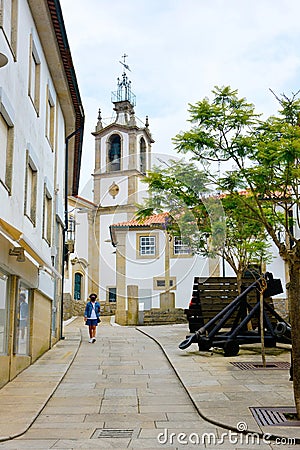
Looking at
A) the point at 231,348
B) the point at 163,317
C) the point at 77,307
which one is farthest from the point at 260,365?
the point at 77,307

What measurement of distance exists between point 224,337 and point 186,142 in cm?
467

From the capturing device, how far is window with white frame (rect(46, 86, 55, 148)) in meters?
15.7

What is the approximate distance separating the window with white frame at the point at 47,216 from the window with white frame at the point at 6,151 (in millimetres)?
4576

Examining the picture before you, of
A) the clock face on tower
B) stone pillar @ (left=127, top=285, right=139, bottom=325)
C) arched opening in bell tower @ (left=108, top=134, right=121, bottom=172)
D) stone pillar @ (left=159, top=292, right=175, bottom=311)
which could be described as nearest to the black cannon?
stone pillar @ (left=127, top=285, right=139, bottom=325)

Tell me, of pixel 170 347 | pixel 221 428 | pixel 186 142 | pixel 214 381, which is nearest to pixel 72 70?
pixel 186 142

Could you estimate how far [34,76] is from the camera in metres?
13.8

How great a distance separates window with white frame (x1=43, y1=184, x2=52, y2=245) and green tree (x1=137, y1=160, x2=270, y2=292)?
334 cm

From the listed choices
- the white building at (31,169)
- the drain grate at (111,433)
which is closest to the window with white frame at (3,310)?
the white building at (31,169)

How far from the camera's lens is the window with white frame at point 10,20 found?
397 inches

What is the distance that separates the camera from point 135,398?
898 cm

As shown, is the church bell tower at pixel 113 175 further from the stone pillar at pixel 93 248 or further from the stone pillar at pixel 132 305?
the stone pillar at pixel 132 305

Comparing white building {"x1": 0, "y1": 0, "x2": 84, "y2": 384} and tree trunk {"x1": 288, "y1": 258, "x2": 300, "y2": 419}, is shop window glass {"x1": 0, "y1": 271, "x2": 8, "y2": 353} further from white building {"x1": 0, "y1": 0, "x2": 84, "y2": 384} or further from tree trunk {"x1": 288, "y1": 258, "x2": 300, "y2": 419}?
tree trunk {"x1": 288, "y1": 258, "x2": 300, "y2": 419}

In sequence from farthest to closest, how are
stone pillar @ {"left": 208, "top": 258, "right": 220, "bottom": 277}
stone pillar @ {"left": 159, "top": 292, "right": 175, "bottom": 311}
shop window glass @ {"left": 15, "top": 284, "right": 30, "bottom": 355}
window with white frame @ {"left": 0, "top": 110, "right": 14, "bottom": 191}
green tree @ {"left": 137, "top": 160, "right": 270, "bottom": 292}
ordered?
stone pillar @ {"left": 208, "top": 258, "right": 220, "bottom": 277} → stone pillar @ {"left": 159, "top": 292, "right": 175, "bottom": 311} → green tree @ {"left": 137, "top": 160, "right": 270, "bottom": 292} → shop window glass @ {"left": 15, "top": 284, "right": 30, "bottom": 355} → window with white frame @ {"left": 0, "top": 110, "right": 14, "bottom": 191}

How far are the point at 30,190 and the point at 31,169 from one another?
0.47 m
